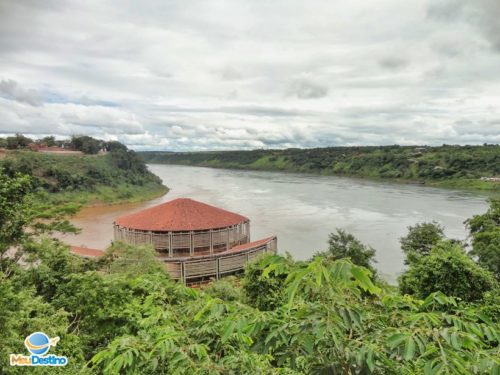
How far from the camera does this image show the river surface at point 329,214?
30938 mm

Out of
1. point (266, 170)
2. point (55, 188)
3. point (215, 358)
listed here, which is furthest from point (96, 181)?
point (266, 170)

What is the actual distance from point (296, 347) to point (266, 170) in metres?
130

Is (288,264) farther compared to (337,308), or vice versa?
(288,264)

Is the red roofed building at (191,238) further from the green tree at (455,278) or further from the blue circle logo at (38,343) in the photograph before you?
the blue circle logo at (38,343)

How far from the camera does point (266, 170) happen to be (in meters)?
132

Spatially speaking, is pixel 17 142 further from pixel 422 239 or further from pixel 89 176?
pixel 422 239

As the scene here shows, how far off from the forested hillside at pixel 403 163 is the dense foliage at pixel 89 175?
54.5 meters

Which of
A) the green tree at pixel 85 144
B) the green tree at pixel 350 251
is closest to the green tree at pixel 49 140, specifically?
the green tree at pixel 85 144

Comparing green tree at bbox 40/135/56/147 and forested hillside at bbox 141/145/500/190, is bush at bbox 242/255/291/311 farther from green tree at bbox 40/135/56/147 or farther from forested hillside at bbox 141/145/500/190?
green tree at bbox 40/135/56/147

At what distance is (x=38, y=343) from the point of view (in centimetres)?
603

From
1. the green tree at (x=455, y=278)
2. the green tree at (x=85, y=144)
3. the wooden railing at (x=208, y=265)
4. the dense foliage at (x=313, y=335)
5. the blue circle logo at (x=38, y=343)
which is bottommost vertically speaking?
the wooden railing at (x=208, y=265)

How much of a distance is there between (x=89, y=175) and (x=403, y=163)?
2797 inches

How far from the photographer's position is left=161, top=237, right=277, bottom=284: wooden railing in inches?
749

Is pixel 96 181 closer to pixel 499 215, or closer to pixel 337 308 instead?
pixel 499 215
